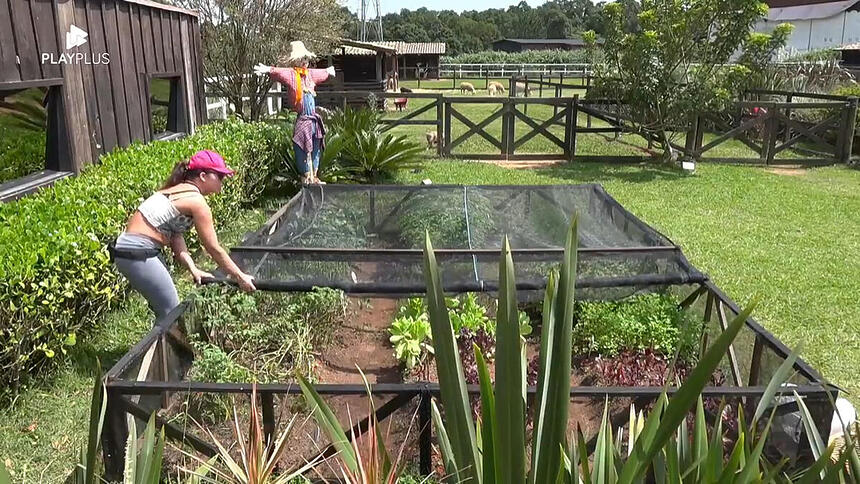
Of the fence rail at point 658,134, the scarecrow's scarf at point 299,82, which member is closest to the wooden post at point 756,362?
the scarecrow's scarf at point 299,82

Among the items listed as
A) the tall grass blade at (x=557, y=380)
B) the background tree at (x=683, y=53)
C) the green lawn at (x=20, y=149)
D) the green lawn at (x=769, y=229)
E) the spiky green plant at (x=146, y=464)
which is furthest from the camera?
the background tree at (x=683, y=53)

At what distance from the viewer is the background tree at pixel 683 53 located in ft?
33.9

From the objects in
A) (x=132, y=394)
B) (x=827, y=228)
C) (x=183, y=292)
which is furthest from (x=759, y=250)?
(x=132, y=394)

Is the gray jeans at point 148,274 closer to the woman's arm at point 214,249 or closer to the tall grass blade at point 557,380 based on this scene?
the woman's arm at point 214,249

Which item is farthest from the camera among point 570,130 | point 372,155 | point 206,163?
point 570,130

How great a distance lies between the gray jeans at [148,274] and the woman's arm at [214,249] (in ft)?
1.28

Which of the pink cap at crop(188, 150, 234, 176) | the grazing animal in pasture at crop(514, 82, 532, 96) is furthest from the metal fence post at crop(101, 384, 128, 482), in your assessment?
the grazing animal in pasture at crop(514, 82, 532, 96)

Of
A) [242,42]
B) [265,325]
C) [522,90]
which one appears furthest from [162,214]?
[522,90]

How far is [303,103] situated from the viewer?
8242 millimetres

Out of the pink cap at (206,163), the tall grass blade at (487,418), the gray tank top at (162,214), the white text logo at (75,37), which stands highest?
the white text logo at (75,37)

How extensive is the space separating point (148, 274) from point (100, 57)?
3.22 metres

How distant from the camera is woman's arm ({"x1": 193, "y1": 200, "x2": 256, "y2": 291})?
3.66 metres

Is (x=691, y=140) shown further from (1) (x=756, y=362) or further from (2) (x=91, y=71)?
(2) (x=91, y=71)

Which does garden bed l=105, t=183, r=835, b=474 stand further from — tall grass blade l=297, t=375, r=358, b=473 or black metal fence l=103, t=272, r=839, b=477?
tall grass blade l=297, t=375, r=358, b=473
